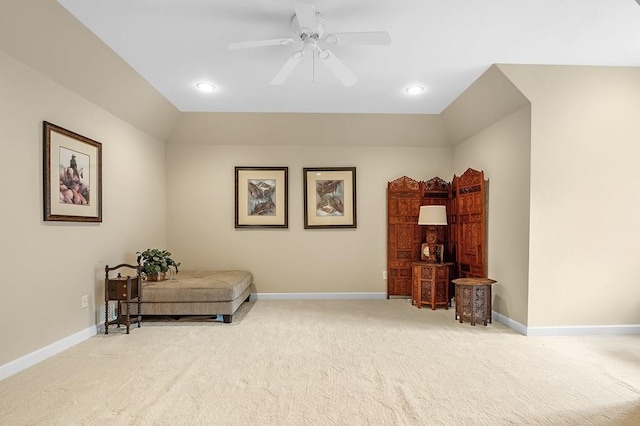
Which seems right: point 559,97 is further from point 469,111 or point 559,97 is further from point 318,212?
point 318,212

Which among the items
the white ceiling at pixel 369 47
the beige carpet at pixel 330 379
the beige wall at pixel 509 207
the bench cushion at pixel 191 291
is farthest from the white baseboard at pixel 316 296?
the white ceiling at pixel 369 47

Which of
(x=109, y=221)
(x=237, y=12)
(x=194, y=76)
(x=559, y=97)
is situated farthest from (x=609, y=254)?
(x=109, y=221)

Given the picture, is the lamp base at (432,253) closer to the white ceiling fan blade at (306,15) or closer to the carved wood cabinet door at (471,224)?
the carved wood cabinet door at (471,224)

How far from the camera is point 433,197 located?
5.59 meters

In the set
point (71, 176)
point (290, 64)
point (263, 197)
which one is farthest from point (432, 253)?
point (71, 176)

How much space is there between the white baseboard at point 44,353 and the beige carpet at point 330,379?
0.25 ft

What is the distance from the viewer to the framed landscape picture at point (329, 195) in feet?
18.6

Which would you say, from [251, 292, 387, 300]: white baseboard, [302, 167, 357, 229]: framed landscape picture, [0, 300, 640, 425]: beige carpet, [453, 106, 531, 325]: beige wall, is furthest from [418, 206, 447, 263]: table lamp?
[0, 300, 640, 425]: beige carpet

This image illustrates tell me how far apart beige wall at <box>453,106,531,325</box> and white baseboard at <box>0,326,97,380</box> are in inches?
176

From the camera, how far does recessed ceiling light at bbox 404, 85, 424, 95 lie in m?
4.19

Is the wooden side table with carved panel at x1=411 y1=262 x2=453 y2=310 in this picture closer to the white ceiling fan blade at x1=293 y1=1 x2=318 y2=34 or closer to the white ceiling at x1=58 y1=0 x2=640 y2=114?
the white ceiling at x1=58 y1=0 x2=640 y2=114

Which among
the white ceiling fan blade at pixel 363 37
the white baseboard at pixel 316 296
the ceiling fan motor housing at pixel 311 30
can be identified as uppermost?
the ceiling fan motor housing at pixel 311 30

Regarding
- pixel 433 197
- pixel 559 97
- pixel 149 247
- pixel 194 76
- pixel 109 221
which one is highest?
pixel 194 76

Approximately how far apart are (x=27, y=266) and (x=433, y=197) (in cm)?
497
